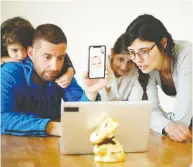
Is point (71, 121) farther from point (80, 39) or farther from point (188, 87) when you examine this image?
point (188, 87)

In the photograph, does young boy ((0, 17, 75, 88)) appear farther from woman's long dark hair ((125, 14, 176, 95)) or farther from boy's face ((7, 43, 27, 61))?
woman's long dark hair ((125, 14, 176, 95))

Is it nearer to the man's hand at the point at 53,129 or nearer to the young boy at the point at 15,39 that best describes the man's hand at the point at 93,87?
the young boy at the point at 15,39

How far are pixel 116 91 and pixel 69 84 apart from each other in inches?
13.8

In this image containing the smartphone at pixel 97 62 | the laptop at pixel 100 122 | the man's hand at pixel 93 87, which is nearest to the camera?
the laptop at pixel 100 122

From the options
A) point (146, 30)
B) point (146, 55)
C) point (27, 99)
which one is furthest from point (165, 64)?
point (27, 99)

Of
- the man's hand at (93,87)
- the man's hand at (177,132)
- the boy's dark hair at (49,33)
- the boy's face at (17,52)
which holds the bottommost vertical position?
the man's hand at (177,132)

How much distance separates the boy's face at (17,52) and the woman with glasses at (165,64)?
2.45 feet

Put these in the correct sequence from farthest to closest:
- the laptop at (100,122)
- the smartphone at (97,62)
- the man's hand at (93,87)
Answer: the man's hand at (93,87) < the smartphone at (97,62) < the laptop at (100,122)

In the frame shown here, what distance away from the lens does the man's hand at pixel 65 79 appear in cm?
368

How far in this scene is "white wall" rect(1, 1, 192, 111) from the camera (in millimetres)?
3564

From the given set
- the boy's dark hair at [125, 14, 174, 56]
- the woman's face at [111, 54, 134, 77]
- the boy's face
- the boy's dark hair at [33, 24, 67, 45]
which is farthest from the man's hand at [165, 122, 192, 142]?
the boy's face

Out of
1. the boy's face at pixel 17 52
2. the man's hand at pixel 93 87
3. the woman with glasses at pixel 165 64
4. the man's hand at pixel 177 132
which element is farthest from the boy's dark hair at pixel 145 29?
the boy's face at pixel 17 52

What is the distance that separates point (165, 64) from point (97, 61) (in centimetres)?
59

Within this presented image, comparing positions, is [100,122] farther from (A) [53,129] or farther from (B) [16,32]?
(B) [16,32]
